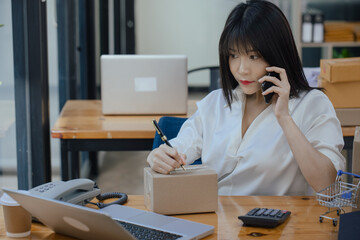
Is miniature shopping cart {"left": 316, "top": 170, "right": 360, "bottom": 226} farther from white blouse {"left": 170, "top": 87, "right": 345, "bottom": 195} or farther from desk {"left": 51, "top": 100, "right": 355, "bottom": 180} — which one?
desk {"left": 51, "top": 100, "right": 355, "bottom": 180}

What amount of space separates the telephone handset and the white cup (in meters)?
0.06

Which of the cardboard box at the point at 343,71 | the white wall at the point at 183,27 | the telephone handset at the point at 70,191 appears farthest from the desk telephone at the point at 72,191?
the white wall at the point at 183,27

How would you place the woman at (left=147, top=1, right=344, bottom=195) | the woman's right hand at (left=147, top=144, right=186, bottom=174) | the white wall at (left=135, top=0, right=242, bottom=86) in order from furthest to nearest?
the white wall at (left=135, top=0, right=242, bottom=86), the woman at (left=147, top=1, right=344, bottom=195), the woman's right hand at (left=147, top=144, right=186, bottom=174)

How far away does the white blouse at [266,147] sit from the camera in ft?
6.22

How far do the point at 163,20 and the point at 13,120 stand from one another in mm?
3285

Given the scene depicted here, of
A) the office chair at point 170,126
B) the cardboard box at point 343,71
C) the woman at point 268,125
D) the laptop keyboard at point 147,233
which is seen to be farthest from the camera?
the cardboard box at point 343,71

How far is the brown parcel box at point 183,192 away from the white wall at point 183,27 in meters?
4.15

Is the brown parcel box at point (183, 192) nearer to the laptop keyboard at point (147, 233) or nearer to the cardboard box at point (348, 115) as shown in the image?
the laptop keyboard at point (147, 233)

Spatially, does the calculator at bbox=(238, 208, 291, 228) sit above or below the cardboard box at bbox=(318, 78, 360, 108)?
below

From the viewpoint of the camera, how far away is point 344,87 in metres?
2.68

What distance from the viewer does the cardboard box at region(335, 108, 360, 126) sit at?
8.87 ft

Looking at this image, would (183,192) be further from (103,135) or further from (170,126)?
(103,135)

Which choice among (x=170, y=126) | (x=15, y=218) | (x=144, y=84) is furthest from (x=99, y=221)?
(x=144, y=84)

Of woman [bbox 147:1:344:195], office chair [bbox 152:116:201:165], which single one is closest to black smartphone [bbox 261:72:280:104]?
woman [bbox 147:1:344:195]
